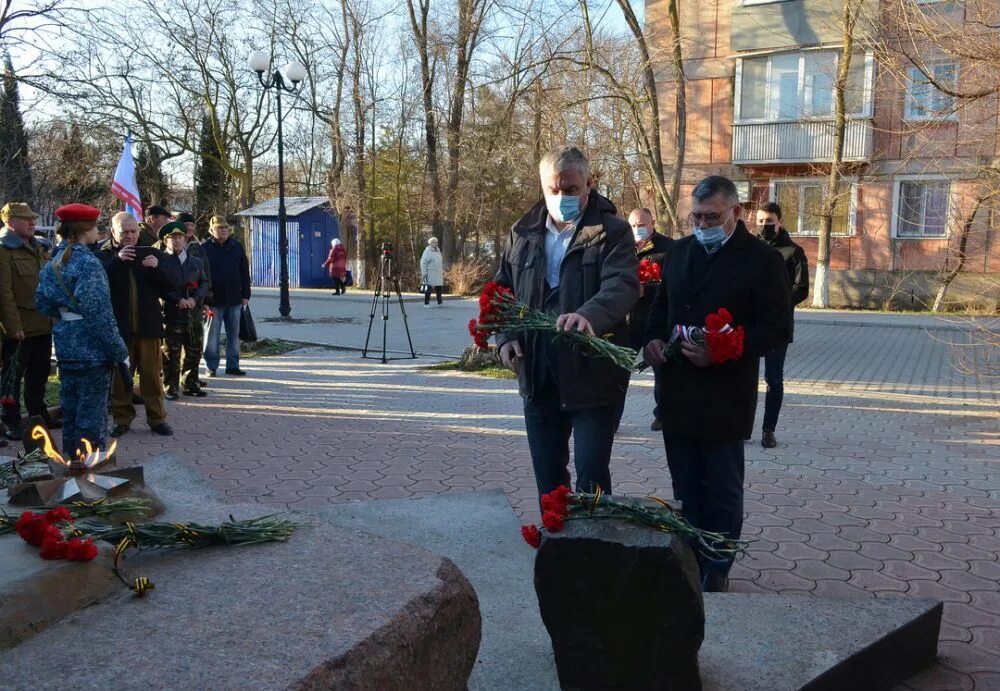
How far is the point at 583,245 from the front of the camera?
154 inches

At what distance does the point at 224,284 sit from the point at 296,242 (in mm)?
21612

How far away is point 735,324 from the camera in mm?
4023

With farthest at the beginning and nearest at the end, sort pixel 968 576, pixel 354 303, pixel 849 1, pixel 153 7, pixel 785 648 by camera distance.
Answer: pixel 153 7, pixel 354 303, pixel 849 1, pixel 968 576, pixel 785 648

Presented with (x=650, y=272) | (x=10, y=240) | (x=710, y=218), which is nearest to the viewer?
(x=710, y=218)

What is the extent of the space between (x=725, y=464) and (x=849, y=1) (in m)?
18.4

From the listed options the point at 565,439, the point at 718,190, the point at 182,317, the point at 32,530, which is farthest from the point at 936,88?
the point at 32,530

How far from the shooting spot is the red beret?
615 centimetres

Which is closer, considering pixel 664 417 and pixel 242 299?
pixel 664 417

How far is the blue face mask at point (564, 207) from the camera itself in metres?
3.92

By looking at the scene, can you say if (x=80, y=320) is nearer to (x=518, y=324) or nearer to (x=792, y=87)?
(x=518, y=324)

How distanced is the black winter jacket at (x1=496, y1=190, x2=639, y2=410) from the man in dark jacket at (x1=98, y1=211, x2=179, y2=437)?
527 cm

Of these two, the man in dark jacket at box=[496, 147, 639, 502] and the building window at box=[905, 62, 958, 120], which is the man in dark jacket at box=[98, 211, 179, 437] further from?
the building window at box=[905, 62, 958, 120]

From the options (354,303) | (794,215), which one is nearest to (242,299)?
(354,303)

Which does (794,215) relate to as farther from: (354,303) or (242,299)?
(242,299)
